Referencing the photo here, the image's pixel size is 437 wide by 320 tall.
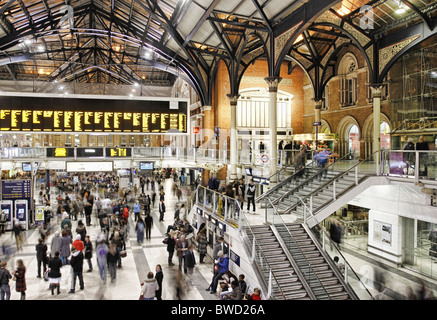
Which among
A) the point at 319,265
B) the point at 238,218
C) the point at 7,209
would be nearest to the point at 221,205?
the point at 238,218

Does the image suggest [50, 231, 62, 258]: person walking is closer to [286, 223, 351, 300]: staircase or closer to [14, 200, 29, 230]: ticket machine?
[286, 223, 351, 300]: staircase

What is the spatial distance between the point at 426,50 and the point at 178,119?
37.8ft

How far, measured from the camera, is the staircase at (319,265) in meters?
8.94

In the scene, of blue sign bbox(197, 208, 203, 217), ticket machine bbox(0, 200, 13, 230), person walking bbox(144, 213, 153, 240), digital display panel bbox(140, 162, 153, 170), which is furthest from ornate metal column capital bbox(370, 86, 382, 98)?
ticket machine bbox(0, 200, 13, 230)

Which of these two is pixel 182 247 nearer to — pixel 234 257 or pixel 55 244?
pixel 234 257

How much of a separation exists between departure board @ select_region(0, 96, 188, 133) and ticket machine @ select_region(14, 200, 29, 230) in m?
4.27

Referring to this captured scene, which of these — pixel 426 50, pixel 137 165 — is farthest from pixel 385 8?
pixel 137 165

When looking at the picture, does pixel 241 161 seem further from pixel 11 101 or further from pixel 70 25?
pixel 70 25

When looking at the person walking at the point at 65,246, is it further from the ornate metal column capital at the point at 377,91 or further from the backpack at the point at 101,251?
the ornate metal column capital at the point at 377,91

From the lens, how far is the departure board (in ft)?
46.8

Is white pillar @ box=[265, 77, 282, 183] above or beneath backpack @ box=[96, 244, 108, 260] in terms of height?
above

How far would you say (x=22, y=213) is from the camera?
55.1 feet

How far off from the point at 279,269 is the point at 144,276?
4218 millimetres

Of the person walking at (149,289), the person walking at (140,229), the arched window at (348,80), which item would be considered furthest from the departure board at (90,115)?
the arched window at (348,80)
